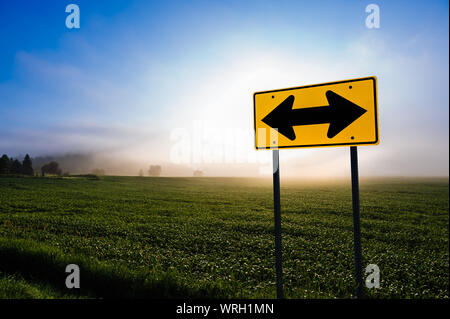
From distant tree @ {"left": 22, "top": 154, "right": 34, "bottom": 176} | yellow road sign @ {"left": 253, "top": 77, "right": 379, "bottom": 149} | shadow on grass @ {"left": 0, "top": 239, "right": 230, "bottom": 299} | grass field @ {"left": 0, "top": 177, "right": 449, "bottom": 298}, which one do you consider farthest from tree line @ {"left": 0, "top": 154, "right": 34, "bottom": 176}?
yellow road sign @ {"left": 253, "top": 77, "right": 379, "bottom": 149}

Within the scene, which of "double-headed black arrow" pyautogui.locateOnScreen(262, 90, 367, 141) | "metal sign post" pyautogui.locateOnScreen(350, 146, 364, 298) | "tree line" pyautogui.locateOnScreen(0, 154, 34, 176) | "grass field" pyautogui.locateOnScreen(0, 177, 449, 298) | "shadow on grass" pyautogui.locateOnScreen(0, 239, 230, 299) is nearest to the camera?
"metal sign post" pyautogui.locateOnScreen(350, 146, 364, 298)

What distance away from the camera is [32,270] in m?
5.97

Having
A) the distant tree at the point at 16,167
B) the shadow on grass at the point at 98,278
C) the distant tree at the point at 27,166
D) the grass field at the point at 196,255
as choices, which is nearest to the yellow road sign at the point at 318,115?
the grass field at the point at 196,255

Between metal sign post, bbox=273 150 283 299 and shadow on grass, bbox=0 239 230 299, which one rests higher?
metal sign post, bbox=273 150 283 299

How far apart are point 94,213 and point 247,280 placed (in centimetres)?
1280

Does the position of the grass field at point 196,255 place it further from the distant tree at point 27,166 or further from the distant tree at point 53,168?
the distant tree at point 53,168

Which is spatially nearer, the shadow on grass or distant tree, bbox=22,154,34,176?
the shadow on grass

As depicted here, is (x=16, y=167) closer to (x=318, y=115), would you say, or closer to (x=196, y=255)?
(x=196, y=255)

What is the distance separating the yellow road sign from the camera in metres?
3.63

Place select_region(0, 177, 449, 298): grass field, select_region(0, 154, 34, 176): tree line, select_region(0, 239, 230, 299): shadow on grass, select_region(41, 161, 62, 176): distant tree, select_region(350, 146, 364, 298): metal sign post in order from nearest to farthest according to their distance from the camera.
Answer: select_region(350, 146, 364, 298): metal sign post < select_region(0, 239, 230, 299): shadow on grass < select_region(0, 177, 449, 298): grass field < select_region(0, 154, 34, 176): tree line < select_region(41, 161, 62, 176): distant tree

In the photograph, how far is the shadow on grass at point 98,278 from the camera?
5035 mm

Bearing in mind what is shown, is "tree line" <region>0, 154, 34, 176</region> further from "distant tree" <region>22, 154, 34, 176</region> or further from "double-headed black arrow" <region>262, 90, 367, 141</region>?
"double-headed black arrow" <region>262, 90, 367, 141</region>
